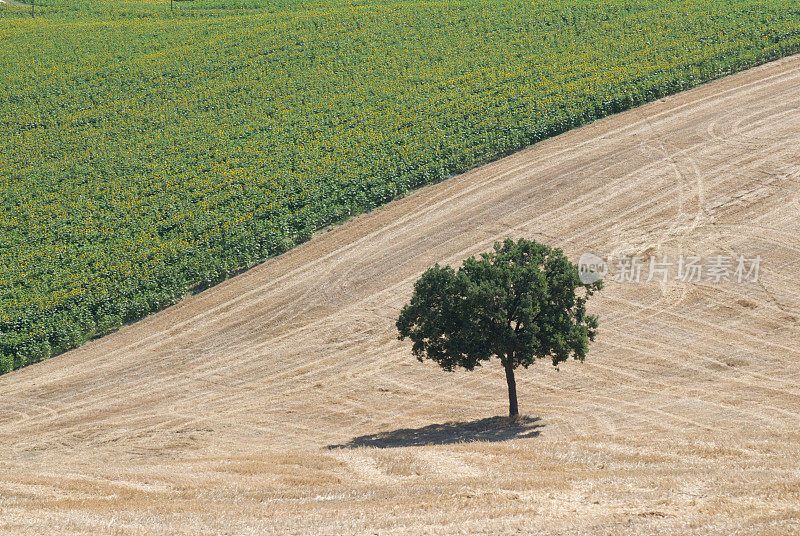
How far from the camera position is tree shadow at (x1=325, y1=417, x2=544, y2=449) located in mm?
27172

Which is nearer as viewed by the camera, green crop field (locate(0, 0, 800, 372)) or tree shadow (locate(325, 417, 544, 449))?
tree shadow (locate(325, 417, 544, 449))

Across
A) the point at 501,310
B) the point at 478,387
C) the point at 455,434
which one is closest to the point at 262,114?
the point at 478,387

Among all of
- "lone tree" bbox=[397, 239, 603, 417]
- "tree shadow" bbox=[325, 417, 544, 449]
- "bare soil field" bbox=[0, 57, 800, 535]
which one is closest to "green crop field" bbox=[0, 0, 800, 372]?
"bare soil field" bbox=[0, 57, 800, 535]

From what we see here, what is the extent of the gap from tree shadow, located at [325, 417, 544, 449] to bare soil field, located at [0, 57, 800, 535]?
5.5 inches

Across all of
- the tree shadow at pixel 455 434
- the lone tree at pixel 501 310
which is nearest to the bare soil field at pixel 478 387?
the tree shadow at pixel 455 434

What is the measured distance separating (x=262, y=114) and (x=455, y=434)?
39.5 metres

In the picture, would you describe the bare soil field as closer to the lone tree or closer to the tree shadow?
the tree shadow

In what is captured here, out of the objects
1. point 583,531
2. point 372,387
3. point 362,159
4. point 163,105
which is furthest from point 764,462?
point 163,105

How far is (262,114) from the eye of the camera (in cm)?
6147

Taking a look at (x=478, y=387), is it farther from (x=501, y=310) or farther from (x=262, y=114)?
(x=262, y=114)

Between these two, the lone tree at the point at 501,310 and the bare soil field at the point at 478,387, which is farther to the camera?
the lone tree at the point at 501,310

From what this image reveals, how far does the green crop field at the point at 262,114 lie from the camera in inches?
1713

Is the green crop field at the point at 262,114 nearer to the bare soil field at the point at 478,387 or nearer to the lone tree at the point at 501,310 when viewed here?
the bare soil field at the point at 478,387

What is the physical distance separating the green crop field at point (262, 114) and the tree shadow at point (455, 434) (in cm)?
1712
